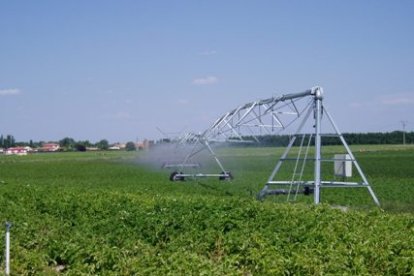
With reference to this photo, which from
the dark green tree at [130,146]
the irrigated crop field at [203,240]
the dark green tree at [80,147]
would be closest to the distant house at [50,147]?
the dark green tree at [80,147]

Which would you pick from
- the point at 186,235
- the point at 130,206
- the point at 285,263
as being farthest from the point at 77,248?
the point at 130,206

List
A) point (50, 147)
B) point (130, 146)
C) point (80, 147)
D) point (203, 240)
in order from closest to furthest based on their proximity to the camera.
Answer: point (203, 240)
point (130, 146)
point (80, 147)
point (50, 147)

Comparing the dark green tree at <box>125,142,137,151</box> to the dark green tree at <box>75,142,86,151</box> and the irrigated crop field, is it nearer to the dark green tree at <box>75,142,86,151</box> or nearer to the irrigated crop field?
the dark green tree at <box>75,142,86,151</box>

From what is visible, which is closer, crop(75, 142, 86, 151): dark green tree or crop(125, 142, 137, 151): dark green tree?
crop(125, 142, 137, 151): dark green tree

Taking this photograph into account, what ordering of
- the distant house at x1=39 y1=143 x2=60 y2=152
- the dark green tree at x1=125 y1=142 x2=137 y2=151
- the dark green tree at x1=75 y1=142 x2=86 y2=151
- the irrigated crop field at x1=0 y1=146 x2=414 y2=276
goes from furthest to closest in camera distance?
the distant house at x1=39 y1=143 x2=60 y2=152 → the dark green tree at x1=75 y1=142 x2=86 y2=151 → the dark green tree at x1=125 y1=142 x2=137 y2=151 → the irrigated crop field at x1=0 y1=146 x2=414 y2=276

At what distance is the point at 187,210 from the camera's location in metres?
11.5

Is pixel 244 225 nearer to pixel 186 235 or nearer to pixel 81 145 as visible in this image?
pixel 186 235

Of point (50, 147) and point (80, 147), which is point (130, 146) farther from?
point (50, 147)

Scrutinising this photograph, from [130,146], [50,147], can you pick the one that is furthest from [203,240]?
[50,147]

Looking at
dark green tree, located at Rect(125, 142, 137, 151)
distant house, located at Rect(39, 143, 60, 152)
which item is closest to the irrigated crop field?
dark green tree, located at Rect(125, 142, 137, 151)

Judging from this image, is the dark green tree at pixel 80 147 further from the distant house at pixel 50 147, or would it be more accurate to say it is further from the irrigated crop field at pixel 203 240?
the irrigated crop field at pixel 203 240

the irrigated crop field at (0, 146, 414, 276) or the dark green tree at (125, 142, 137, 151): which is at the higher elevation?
the dark green tree at (125, 142, 137, 151)

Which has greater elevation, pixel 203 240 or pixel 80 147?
pixel 80 147

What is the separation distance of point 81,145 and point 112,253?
406 feet
